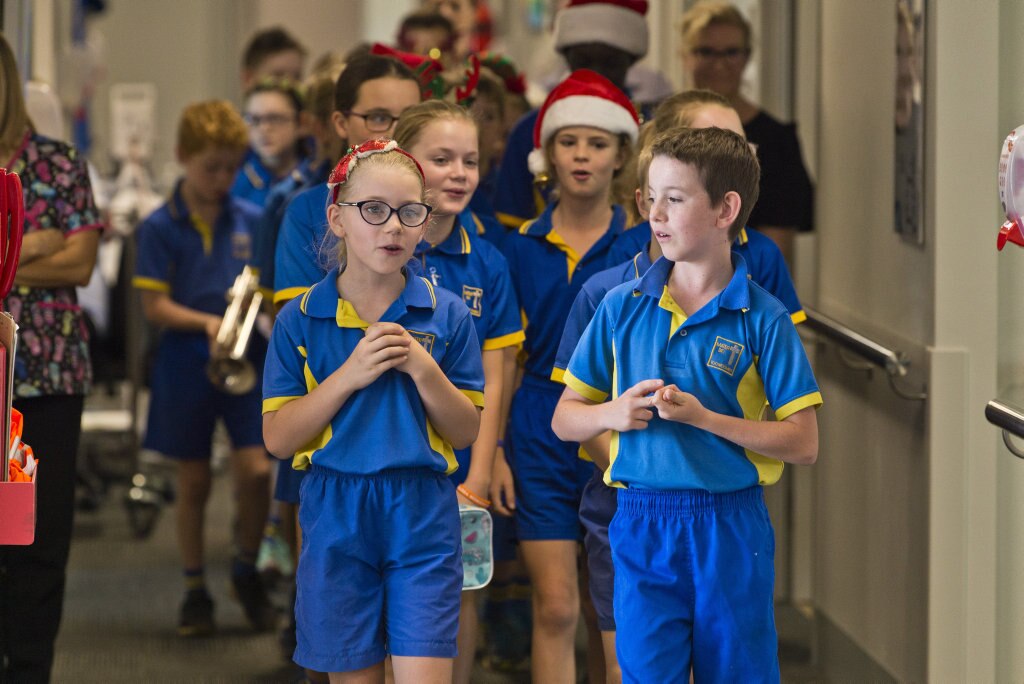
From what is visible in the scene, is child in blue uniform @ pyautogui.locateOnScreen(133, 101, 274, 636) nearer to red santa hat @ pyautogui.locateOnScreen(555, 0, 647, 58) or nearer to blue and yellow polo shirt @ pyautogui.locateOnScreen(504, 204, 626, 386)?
red santa hat @ pyautogui.locateOnScreen(555, 0, 647, 58)

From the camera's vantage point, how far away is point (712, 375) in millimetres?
2713

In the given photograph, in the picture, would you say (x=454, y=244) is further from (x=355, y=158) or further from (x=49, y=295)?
(x=49, y=295)

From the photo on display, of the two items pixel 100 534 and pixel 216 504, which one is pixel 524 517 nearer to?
pixel 100 534

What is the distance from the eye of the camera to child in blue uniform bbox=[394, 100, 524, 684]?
3.43 meters

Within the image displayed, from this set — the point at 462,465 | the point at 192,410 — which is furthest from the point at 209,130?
the point at 462,465

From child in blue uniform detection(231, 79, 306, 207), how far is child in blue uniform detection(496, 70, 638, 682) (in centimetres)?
252

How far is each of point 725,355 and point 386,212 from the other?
697 millimetres

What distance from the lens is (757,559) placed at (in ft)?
8.84

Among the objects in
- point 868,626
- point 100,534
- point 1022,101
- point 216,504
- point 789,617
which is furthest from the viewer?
point 216,504

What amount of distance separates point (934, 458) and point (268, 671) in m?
2.09

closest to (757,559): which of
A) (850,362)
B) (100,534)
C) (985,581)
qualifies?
(985,581)

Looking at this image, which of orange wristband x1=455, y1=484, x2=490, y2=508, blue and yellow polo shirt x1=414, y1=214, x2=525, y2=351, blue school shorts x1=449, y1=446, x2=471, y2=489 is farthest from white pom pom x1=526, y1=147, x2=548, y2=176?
orange wristband x1=455, y1=484, x2=490, y2=508

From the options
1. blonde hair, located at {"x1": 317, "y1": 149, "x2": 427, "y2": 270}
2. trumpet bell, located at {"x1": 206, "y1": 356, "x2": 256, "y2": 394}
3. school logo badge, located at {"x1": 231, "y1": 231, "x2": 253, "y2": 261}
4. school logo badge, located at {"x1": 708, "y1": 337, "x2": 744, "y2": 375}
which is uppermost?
blonde hair, located at {"x1": 317, "y1": 149, "x2": 427, "y2": 270}

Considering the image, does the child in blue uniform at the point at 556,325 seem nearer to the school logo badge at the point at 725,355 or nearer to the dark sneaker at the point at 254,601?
the school logo badge at the point at 725,355
